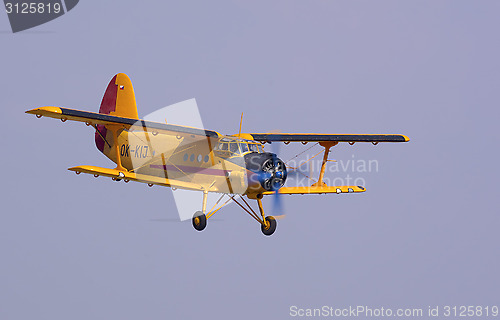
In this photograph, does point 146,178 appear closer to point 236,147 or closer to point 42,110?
point 236,147

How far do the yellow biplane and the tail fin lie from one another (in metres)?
Result: 2.15

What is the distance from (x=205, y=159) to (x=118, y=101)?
8.10 meters

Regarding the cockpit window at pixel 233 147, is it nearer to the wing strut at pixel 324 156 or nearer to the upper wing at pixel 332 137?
the upper wing at pixel 332 137

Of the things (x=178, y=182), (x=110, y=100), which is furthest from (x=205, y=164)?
(x=110, y=100)

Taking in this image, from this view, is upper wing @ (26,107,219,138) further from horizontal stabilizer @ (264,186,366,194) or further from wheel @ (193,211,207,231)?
horizontal stabilizer @ (264,186,366,194)

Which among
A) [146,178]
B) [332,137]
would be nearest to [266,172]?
[146,178]

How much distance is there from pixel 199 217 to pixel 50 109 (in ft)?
22.2

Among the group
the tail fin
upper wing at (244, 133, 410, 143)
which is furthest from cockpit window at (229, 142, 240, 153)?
the tail fin

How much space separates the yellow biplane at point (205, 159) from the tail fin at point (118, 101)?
7.07 ft

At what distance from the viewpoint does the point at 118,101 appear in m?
40.7

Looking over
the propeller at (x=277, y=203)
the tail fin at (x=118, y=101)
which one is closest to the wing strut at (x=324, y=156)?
the propeller at (x=277, y=203)

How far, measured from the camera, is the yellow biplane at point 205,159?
32719 millimetres

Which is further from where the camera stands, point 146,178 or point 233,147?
point 146,178

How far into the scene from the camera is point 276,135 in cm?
3556
